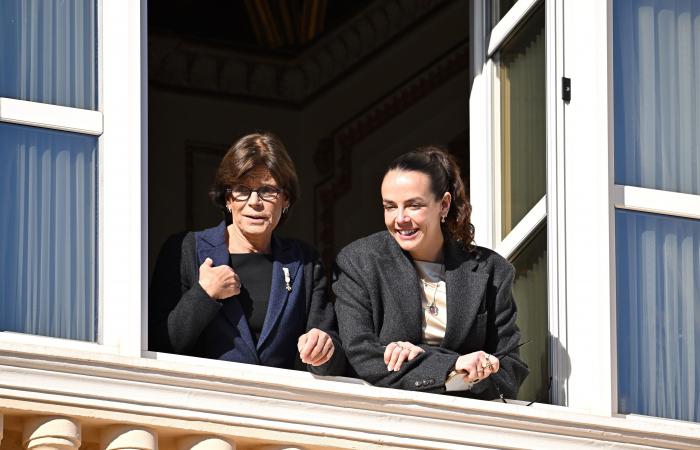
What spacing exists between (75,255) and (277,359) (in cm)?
80

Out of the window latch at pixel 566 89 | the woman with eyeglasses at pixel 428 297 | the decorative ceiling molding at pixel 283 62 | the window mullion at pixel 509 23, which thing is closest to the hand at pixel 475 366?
the woman with eyeglasses at pixel 428 297

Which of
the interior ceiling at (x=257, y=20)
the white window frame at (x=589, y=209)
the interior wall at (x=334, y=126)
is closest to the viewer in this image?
the white window frame at (x=589, y=209)

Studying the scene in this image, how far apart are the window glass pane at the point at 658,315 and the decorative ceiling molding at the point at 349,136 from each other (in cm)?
403

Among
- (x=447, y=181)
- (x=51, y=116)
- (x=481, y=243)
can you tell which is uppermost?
(x=51, y=116)

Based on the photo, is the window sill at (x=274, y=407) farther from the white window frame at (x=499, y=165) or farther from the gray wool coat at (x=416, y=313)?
the white window frame at (x=499, y=165)

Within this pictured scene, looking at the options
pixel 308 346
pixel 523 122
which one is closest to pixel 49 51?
pixel 308 346

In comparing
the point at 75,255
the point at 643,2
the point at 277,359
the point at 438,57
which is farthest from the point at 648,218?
the point at 438,57

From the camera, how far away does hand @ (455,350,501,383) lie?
8930mm

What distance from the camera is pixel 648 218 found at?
959 centimetres

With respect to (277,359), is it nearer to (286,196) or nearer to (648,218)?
(286,196)

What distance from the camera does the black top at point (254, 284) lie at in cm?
909

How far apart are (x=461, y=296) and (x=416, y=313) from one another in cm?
17

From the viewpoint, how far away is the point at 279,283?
915 centimetres

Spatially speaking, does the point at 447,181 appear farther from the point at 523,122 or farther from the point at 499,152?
the point at 499,152
